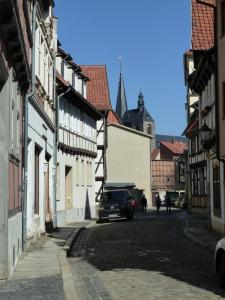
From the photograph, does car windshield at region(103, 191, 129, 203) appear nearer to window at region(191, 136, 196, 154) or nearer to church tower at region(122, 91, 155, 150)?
window at region(191, 136, 196, 154)

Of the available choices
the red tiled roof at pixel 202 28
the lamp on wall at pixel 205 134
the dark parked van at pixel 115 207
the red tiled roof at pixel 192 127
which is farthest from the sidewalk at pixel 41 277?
the red tiled roof at pixel 192 127

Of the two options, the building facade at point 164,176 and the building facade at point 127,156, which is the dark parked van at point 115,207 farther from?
the building facade at point 164,176

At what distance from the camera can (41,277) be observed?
11.9 m

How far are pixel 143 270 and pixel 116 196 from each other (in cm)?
2648

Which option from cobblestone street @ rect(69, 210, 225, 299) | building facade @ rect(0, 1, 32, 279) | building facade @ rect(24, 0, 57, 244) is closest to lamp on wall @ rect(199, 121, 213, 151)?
cobblestone street @ rect(69, 210, 225, 299)

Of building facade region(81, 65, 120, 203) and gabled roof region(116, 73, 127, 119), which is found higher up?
gabled roof region(116, 73, 127, 119)

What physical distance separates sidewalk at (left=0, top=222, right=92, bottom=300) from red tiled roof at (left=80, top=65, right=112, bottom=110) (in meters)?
32.9

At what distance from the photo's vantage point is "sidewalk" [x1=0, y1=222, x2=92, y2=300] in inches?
391

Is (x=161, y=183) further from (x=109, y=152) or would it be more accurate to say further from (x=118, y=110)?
(x=109, y=152)

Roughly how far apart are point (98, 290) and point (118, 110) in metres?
112

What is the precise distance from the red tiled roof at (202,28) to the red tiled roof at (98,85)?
21054mm

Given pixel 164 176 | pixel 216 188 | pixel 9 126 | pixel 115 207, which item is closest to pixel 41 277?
pixel 9 126

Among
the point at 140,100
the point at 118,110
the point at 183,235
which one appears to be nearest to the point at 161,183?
the point at 118,110

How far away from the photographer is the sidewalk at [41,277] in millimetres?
9922
